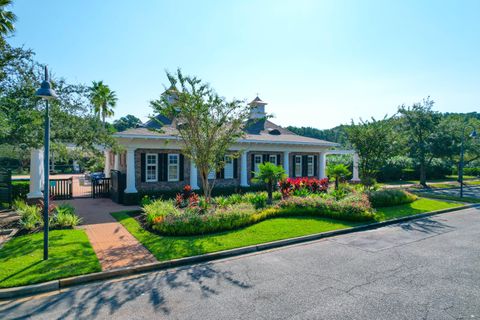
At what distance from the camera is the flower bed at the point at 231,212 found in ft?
34.4

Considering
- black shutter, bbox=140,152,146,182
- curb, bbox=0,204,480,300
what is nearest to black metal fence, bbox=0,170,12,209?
black shutter, bbox=140,152,146,182

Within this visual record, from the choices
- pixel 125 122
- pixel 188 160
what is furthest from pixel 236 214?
pixel 125 122

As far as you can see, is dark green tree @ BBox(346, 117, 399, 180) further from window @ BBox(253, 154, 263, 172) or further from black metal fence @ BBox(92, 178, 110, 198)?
black metal fence @ BBox(92, 178, 110, 198)

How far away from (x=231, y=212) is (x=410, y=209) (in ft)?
33.4

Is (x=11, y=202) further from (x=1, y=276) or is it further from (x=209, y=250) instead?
(x=209, y=250)

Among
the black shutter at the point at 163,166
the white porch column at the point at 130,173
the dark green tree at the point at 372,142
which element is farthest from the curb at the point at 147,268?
the black shutter at the point at 163,166

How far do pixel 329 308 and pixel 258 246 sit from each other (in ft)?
12.6

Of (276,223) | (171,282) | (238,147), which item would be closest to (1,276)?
(171,282)

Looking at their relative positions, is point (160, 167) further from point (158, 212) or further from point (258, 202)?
point (258, 202)

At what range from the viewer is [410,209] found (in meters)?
15.9

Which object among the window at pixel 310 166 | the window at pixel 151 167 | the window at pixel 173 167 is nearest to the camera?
Answer: the window at pixel 151 167

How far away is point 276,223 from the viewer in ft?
39.2

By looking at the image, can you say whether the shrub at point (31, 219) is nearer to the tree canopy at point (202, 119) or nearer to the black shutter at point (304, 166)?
the tree canopy at point (202, 119)

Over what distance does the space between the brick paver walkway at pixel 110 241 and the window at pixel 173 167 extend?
3.65 m
